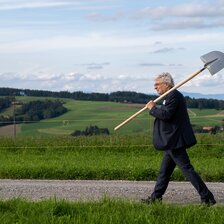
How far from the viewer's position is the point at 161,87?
10320mm

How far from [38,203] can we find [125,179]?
17.0 feet

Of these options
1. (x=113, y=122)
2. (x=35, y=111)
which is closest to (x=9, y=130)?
(x=113, y=122)

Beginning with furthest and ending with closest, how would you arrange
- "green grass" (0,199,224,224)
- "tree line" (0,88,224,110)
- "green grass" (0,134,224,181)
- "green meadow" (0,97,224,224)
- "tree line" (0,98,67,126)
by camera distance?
"tree line" (0,88,224,110)
"tree line" (0,98,67,126)
"green grass" (0,134,224,181)
"green meadow" (0,97,224,224)
"green grass" (0,199,224,224)

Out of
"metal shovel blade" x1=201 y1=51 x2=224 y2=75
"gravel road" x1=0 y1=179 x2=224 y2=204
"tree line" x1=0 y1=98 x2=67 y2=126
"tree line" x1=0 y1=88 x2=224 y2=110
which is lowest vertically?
"gravel road" x1=0 y1=179 x2=224 y2=204

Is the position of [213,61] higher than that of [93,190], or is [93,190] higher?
[213,61]

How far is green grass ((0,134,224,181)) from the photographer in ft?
46.7

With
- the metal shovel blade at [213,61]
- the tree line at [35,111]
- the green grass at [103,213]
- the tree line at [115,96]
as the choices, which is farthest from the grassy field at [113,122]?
the green grass at [103,213]

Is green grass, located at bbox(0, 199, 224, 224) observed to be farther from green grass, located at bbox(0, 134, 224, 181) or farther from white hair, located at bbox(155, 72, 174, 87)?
green grass, located at bbox(0, 134, 224, 181)

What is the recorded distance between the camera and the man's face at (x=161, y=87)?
10.3 metres

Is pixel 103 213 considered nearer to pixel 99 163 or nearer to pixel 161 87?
pixel 161 87

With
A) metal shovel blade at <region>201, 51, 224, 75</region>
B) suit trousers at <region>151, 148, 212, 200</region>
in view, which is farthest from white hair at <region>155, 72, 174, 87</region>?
suit trousers at <region>151, 148, 212, 200</region>

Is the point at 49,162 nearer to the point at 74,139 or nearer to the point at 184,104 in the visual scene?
the point at 74,139

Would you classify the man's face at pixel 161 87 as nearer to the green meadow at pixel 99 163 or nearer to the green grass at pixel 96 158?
the green meadow at pixel 99 163

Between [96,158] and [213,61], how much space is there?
7.50 metres
